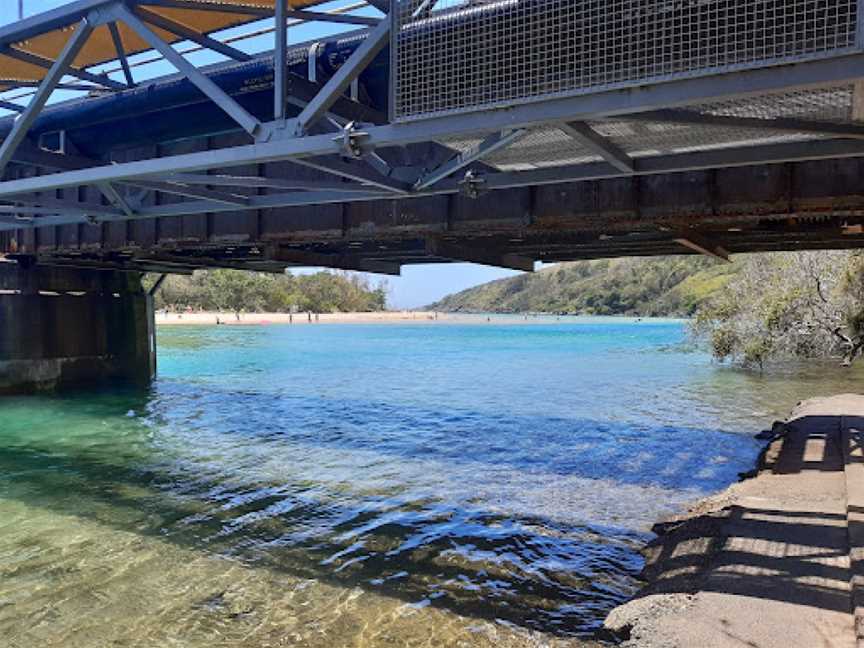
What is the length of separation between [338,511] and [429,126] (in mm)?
6763

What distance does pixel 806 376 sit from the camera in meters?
31.3

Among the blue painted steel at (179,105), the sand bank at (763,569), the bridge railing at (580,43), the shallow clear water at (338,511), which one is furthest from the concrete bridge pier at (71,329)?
the sand bank at (763,569)

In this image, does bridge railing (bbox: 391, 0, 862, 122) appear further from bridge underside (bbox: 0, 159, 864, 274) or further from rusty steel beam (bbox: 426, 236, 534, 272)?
rusty steel beam (bbox: 426, 236, 534, 272)

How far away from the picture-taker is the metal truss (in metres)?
5.36

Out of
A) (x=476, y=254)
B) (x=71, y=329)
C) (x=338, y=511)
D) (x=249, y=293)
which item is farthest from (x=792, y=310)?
(x=249, y=293)

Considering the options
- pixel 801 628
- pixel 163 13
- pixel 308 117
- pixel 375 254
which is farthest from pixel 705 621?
pixel 375 254

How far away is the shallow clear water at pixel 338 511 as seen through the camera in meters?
6.91

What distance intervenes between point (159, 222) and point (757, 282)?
3184cm

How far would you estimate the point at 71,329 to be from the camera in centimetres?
2602

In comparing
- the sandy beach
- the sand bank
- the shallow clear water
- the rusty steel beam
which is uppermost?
the rusty steel beam

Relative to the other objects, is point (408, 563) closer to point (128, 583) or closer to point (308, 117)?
point (128, 583)

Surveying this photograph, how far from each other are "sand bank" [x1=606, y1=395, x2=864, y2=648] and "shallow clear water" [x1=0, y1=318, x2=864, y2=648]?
674mm

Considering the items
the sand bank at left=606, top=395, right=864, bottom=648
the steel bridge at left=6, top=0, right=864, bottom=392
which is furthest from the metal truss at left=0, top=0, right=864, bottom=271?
the sand bank at left=606, top=395, right=864, bottom=648

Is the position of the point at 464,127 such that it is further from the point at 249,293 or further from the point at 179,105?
the point at 249,293
